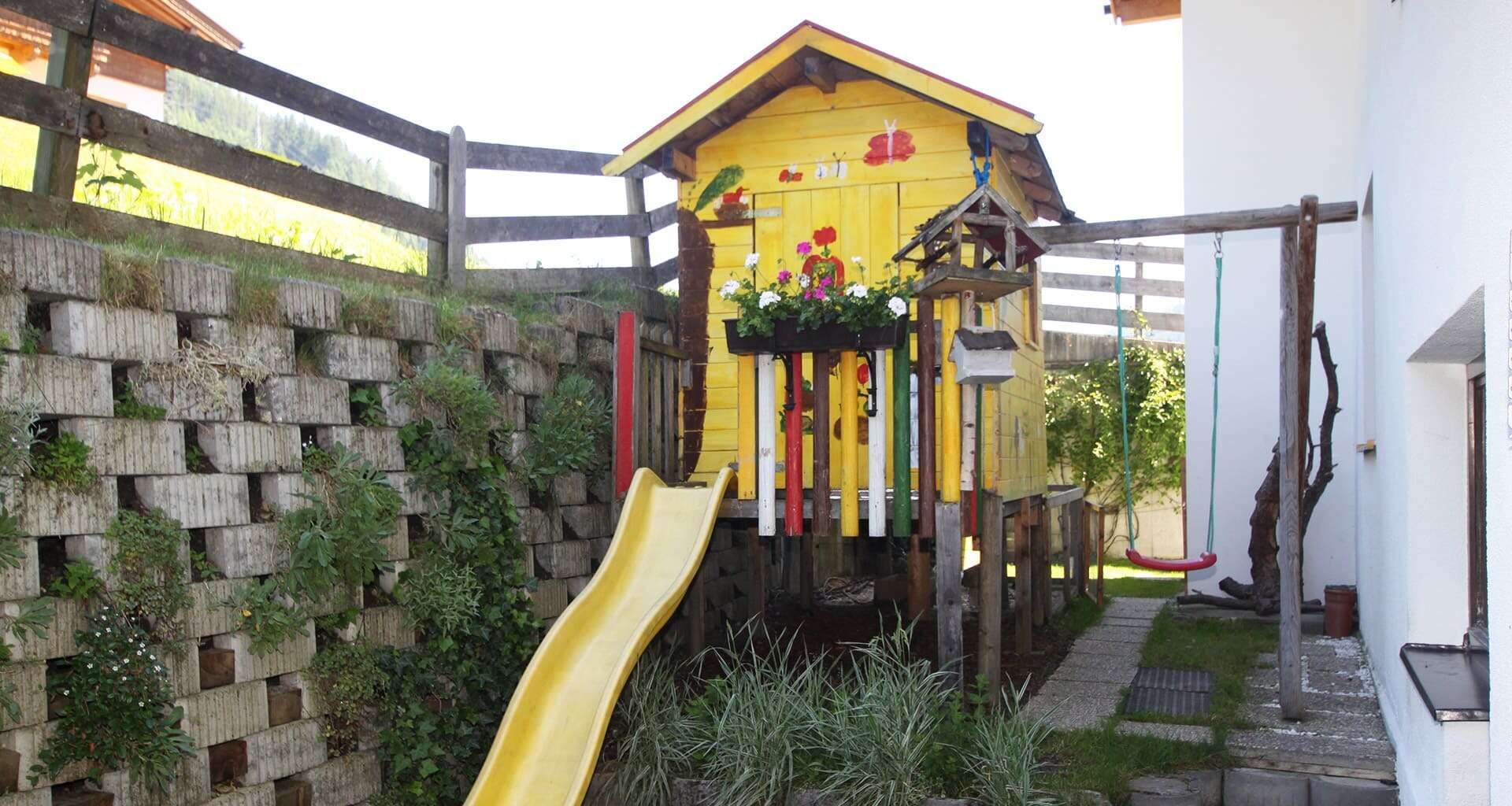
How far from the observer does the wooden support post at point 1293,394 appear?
6.07 meters

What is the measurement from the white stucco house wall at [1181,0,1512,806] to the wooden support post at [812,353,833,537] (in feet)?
8.48

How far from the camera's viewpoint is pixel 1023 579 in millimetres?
8211

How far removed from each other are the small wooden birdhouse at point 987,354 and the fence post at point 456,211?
10.5ft

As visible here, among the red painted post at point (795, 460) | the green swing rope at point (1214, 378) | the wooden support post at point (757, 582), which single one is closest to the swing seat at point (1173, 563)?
the green swing rope at point (1214, 378)

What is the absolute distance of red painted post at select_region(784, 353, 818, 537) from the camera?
243 inches

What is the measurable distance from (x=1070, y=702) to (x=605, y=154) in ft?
15.9

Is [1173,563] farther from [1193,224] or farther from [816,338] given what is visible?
[816,338]

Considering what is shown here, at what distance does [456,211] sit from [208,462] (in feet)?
10.5

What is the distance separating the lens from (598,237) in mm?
8430

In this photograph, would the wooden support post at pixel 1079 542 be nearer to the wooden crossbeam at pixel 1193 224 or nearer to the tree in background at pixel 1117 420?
the tree in background at pixel 1117 420

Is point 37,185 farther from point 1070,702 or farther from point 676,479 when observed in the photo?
point 1070,702

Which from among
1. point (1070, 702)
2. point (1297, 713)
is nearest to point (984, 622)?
point (1070, 702)

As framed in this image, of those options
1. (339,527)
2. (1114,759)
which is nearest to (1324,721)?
(1114,759)

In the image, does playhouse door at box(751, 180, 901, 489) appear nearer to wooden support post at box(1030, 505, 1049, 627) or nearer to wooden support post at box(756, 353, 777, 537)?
wooden support post at box(756, 353, 777, 537)
